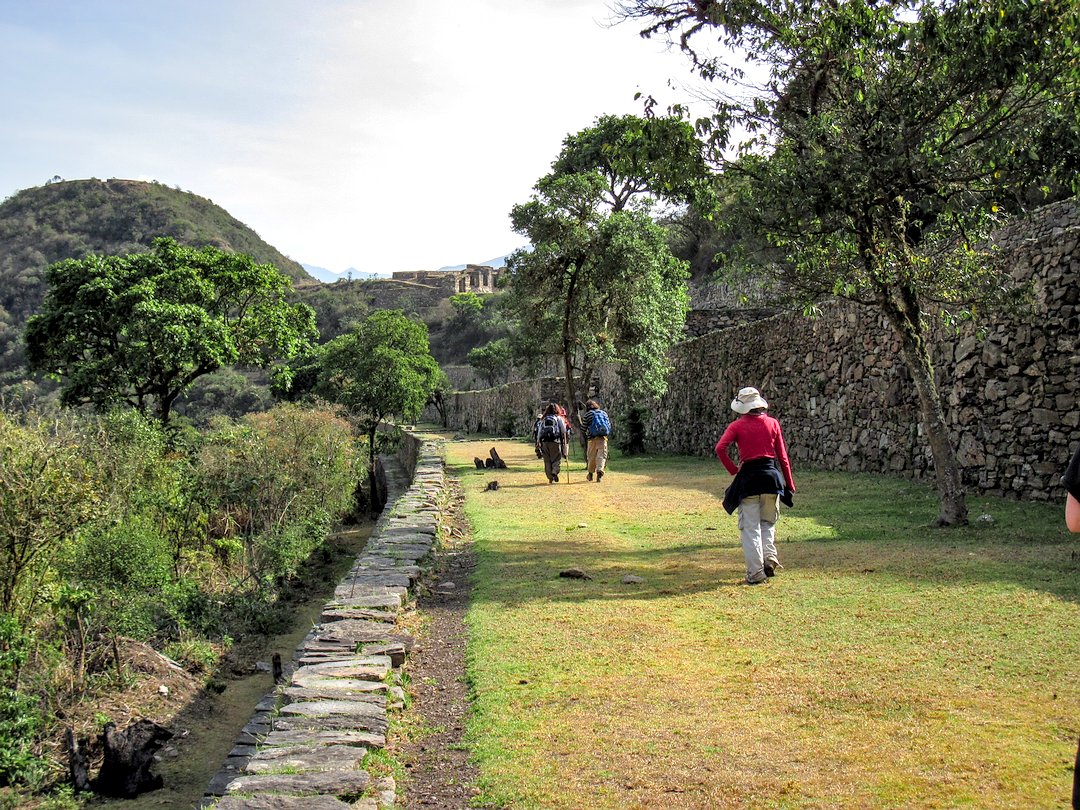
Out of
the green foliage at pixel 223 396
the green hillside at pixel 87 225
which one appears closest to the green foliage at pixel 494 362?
the green foliage at pixel 223 396

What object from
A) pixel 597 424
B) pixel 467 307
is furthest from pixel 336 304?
pixel 597 424

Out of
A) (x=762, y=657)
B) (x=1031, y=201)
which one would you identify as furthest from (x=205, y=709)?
(x=1031, y=201)

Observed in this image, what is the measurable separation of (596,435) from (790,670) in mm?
11628

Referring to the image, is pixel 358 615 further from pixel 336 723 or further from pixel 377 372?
pixel 377 372

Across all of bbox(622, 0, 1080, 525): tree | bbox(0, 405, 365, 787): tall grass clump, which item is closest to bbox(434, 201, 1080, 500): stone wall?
bbox(622, 0, 1080, 525): tree

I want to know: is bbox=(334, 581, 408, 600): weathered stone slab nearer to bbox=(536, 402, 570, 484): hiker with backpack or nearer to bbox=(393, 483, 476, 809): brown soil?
bbox=(393, 483, 476, 809): brown soil

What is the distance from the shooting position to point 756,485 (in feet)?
24.6

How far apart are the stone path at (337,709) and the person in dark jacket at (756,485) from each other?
116 inches

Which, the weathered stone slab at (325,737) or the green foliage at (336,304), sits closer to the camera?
the weathered stone slab at (325,737)

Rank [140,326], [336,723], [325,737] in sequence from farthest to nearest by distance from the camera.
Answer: [140,326] → [336,723] → [325,737]

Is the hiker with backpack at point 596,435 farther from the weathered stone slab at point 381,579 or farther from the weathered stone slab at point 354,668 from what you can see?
the weathered stone slab at point 354,668

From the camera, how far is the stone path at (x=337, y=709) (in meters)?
3.88

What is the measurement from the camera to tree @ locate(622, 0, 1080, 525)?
817 cm

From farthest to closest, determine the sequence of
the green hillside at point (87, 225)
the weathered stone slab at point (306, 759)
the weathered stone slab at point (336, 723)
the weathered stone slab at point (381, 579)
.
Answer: the green hillside at point (87, 225), the weathered stone slab at point (381, 579), the weathered stone slab at point (336, 723), the weathered stone slab at point (306, 759)
